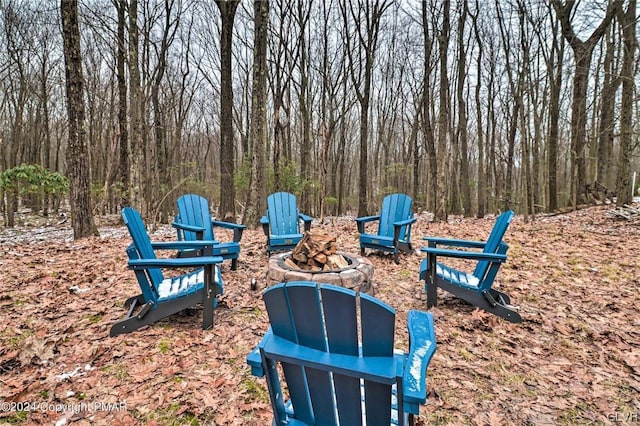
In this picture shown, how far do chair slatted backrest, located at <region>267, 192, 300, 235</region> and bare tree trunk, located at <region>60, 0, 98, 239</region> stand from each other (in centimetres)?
370

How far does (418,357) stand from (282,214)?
13.0ft

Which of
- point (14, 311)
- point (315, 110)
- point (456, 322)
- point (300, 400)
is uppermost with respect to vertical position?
point (315, 110)

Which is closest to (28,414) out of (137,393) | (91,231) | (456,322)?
(137,393)

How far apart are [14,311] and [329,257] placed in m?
2.94

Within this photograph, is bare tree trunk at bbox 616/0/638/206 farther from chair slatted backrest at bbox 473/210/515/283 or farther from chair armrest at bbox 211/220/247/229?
chair armrest at bbox 211/220/247/229

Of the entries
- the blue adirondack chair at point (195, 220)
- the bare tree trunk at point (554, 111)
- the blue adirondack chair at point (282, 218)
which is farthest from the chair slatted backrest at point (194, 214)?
the bare tree trunk at point (554, 111)

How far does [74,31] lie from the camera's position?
224 inches

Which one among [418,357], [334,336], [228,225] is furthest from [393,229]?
[334,336]

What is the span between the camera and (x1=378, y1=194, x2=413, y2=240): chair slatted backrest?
5.00m

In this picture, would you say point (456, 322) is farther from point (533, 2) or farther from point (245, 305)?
point (533, 2)

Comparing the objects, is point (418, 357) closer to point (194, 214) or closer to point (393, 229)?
point (393, 229)

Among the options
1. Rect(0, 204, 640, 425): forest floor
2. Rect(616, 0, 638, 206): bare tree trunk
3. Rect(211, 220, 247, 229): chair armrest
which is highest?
Rect(616, 0, 638, 206): bare tree trunk

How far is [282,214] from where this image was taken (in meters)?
4.97

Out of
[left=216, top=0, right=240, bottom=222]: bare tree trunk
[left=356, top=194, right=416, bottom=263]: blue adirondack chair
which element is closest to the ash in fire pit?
[left=356, top=194, right=416, bottom=263]: blue adirondack chair
